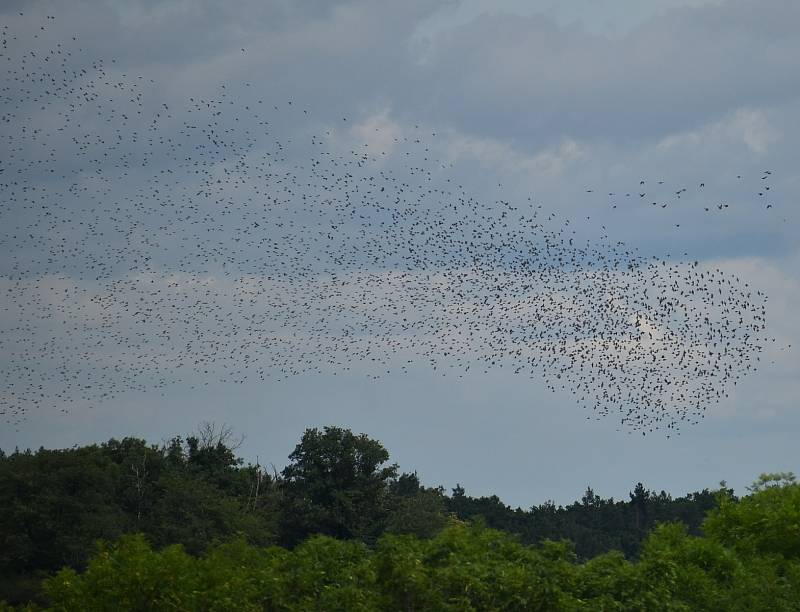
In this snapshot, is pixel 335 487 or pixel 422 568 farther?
pixel 335 487

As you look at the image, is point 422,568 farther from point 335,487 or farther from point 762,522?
point 335,487

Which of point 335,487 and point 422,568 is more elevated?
point 335,487

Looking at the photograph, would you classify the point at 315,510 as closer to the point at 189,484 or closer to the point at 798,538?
the point at 189,484

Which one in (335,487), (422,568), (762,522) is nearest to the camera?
(422,568)

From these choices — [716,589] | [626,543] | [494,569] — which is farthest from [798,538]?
[626,543]

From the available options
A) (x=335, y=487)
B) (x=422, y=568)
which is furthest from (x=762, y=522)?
(x=335, y=487)

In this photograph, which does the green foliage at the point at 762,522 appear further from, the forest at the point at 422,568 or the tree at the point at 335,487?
the tree at the point at 335,487

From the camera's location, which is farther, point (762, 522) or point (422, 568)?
point (762, 522)

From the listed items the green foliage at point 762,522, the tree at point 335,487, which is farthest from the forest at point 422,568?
the tree at point 335,487

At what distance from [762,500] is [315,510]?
5422cm

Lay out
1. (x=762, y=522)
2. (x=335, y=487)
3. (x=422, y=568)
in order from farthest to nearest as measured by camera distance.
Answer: (x=335, y=487) < (x=762, y=522) < (x=422, y=568)

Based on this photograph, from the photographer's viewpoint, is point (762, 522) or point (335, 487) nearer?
point (762, 522)

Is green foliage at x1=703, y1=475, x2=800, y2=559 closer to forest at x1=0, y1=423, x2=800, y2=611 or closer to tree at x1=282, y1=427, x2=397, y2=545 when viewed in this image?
forest at x1=0, y1=423, x2=800, y2=611

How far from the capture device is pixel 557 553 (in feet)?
103
